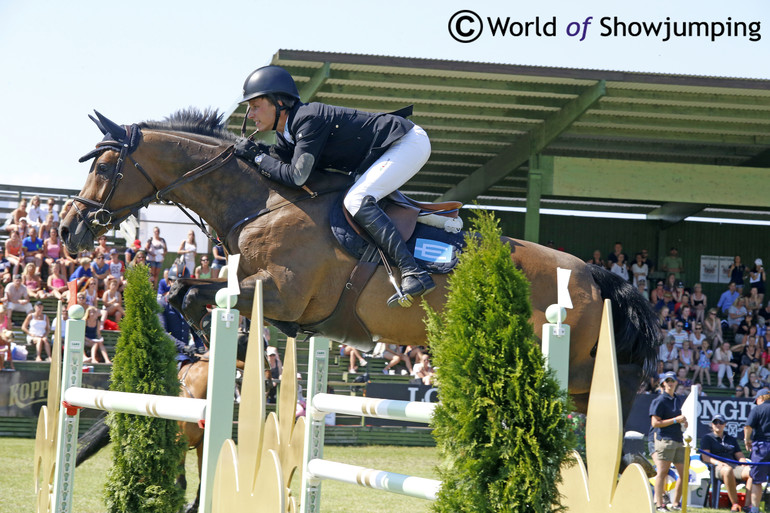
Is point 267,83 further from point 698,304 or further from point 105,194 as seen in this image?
point 698,304

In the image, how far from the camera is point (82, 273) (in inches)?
530

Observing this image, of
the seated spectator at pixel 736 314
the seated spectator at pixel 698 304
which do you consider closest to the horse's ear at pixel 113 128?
the seated spectator at pixel 698 304

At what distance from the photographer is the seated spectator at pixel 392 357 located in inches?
541

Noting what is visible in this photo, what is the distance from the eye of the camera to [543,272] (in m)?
4.57

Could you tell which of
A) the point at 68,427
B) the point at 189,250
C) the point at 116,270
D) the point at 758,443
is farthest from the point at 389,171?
the point at 189,250

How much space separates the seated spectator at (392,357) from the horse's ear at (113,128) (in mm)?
9335

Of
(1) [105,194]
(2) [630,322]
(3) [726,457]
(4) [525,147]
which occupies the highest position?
(4) [525,147]

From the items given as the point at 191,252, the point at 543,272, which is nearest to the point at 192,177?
the point at 543,272

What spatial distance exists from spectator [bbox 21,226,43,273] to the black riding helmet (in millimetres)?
10738

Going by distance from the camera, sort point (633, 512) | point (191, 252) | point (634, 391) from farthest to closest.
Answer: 1. point (191, 252)
2. point (634, 391)
3. point (633, 512)

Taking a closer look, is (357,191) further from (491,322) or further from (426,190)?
(426,190)

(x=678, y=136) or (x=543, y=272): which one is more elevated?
(x=678, y=136)

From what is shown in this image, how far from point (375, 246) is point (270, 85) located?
1008 millimetres

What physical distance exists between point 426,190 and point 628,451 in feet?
35.6
